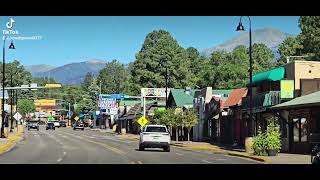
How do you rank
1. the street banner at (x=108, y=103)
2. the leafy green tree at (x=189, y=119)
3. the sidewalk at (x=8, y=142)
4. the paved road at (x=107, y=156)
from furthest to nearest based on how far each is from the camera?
the street banner at (x=108, y=103) → the leafy green tree at (x=189, y=119) → the sidewalk at (x=8, y=142) → the paved road at (x=107, y=156)

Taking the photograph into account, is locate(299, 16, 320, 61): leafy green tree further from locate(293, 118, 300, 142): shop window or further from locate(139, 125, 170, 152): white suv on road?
locate(139, 125, 170, 152): white suv on road

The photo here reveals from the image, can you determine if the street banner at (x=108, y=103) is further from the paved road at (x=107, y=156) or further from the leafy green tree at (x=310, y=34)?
the paved road at (x=107, y=156)

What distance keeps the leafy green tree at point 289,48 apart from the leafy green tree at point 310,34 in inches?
A: 56.8

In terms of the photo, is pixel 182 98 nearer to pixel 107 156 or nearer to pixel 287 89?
pixel 287 89

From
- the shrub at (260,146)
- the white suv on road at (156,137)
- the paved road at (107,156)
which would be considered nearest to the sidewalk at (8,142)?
the paved road at (107,156)

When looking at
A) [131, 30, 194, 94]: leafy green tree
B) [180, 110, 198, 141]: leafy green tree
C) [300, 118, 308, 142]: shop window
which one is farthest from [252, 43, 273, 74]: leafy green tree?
[300, 118, 308, 142]: shop window

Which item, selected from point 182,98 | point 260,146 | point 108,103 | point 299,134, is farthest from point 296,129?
point 108,103

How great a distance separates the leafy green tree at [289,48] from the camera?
8848cm

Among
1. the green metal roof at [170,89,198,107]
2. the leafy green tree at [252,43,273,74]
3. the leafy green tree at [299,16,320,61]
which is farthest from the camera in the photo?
the leafy green tree at [252,43,273,74]

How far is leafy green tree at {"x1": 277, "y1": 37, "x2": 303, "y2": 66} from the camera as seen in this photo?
290 ft

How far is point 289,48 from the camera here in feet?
301

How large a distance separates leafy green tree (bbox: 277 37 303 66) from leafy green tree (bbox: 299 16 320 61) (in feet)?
4.74
